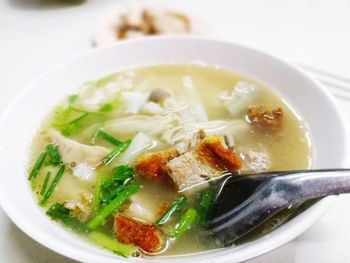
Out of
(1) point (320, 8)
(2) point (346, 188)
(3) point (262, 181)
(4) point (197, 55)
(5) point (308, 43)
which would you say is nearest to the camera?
(2) point (346, 188)

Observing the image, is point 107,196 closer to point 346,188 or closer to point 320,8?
point 346,188

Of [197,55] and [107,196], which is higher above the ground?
[197,55]

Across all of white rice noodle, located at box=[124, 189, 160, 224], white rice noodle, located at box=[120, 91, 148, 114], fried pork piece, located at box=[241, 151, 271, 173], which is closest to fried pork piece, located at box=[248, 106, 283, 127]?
fried pork piece, located at box=[241, 151, 271, 173]

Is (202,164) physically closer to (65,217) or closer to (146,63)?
(65,217)

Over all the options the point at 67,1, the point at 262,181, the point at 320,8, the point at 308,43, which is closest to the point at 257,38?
the point at 308,43

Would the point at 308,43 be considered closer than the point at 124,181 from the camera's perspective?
No

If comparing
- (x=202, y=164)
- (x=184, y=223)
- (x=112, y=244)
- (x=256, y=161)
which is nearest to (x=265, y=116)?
(x=256, y=161)
